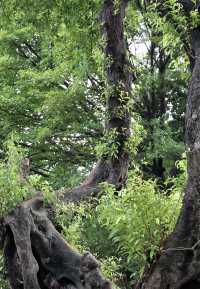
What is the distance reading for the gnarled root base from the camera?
5395 mm

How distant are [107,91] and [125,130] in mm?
644

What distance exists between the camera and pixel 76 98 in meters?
13.8

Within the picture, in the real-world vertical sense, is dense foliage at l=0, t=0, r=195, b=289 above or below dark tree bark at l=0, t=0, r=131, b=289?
above

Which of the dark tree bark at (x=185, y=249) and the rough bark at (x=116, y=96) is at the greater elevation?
the rough bark at (x=116, y=96)

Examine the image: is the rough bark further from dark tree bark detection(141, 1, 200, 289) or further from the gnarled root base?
dark tree bark detection(141, 1, 200, 289)

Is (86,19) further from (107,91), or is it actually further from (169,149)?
(169,149)

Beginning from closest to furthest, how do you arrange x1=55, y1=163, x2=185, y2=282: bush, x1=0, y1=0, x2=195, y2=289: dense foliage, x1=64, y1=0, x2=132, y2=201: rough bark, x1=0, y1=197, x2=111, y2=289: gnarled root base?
1. x1=55, y1=163, x2=185, y2=282: bush
2. x1=0, y1=197, x2=111, y2=289: gnarled root base
3. x1=64, y1=0, x2=132, y2=201: rough bark
4. x1=0, y1=0, x2=195, y2=289: dense foliage

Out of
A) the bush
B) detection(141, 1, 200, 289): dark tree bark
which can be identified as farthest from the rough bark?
detection(141, 1, 200, 289): dark tree bark

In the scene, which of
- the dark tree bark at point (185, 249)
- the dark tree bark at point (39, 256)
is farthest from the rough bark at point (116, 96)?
the dark tree bark at point (185, 249)

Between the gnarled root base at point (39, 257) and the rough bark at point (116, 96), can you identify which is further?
the rough bark at point (116, 96)

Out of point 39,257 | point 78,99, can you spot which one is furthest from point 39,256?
point 78,99

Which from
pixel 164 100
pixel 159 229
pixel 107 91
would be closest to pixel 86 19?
pixel 107 91

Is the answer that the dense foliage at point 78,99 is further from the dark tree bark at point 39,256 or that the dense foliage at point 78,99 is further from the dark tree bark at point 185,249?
the dark tree bark at point 185,249

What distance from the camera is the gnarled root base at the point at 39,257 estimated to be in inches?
212
